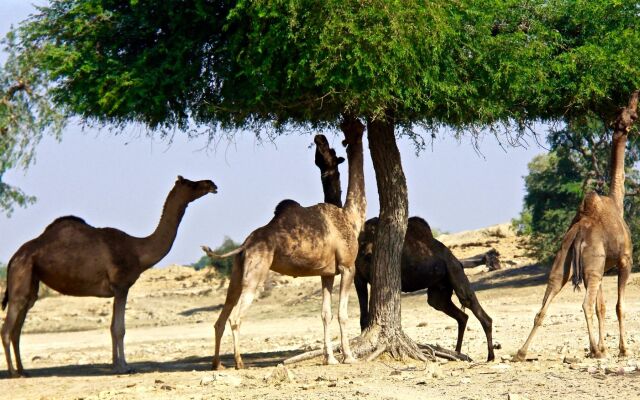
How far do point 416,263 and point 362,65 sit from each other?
15.1 feet

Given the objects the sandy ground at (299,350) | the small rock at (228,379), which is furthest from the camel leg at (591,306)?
the small rock at (228,379)

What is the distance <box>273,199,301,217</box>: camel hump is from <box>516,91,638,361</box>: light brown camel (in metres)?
3.69

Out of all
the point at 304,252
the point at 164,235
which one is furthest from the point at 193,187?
the point at 304,252

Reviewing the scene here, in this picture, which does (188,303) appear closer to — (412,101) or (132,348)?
(132,348)

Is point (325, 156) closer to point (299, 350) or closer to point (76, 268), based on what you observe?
point (76, 268)

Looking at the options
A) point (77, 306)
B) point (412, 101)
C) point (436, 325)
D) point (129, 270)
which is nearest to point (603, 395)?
point (412, 101)

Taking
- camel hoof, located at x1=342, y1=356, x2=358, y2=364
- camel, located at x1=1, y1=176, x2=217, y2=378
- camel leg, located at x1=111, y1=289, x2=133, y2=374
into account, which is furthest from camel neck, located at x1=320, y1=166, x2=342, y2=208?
camel leg, located at x1=111, y1=289, x2=133, y2=374

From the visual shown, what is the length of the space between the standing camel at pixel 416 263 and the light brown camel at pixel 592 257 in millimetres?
2082

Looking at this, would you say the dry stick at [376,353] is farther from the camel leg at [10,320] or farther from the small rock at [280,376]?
the camel leg at [10,320]

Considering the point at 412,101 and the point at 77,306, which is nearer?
the point at 412,101

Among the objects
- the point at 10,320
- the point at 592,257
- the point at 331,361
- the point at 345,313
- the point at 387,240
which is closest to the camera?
the point at 592,257

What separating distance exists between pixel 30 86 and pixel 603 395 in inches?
352

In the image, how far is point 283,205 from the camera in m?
15.7

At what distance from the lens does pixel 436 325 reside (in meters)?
24.2
